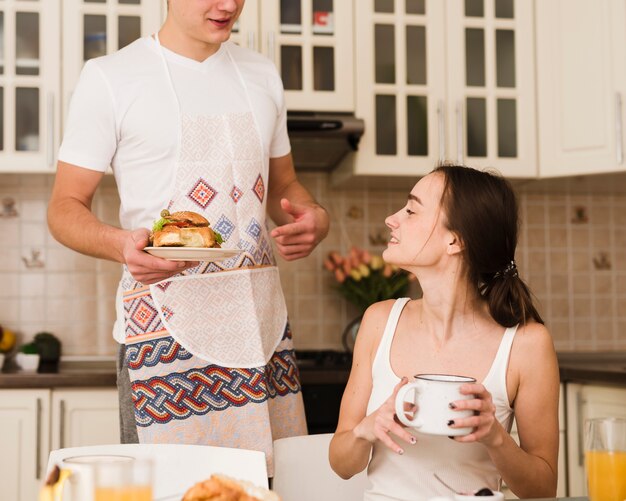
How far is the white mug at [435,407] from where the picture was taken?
3.17ft

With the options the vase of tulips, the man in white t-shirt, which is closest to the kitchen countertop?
the vase of tulips

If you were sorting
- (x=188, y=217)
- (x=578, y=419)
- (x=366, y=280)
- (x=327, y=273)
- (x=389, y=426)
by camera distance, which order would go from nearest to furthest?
1. (x=389, y=426)
2. (x=188, y=217)
3. (x=578, y=419)
4. (x=366, y=280)
5. (x=327, y=273)

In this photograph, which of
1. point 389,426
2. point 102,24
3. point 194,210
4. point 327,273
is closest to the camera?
point 389,426

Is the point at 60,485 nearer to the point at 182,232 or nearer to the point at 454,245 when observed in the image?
the point at 182,232

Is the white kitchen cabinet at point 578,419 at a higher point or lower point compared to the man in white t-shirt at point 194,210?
lower

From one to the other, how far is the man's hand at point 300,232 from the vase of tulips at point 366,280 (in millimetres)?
1034

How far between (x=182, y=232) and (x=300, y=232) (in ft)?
1.03

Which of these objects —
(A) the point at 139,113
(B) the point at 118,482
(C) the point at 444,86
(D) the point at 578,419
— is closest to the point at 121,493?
(B) the point at 118,482

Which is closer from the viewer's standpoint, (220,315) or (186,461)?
(186,461)

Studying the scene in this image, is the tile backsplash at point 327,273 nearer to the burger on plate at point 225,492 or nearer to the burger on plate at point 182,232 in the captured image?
the burger on plate at point 182,232

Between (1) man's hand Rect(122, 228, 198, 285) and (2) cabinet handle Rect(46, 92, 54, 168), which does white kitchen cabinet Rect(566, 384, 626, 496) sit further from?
(2) cabinet handle Rect(46, 92, 54, 168)

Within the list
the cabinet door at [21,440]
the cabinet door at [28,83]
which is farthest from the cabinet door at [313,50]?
→ the cabinet door at [21,440]

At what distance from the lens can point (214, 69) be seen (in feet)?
5.73

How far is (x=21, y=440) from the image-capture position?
2268mm
